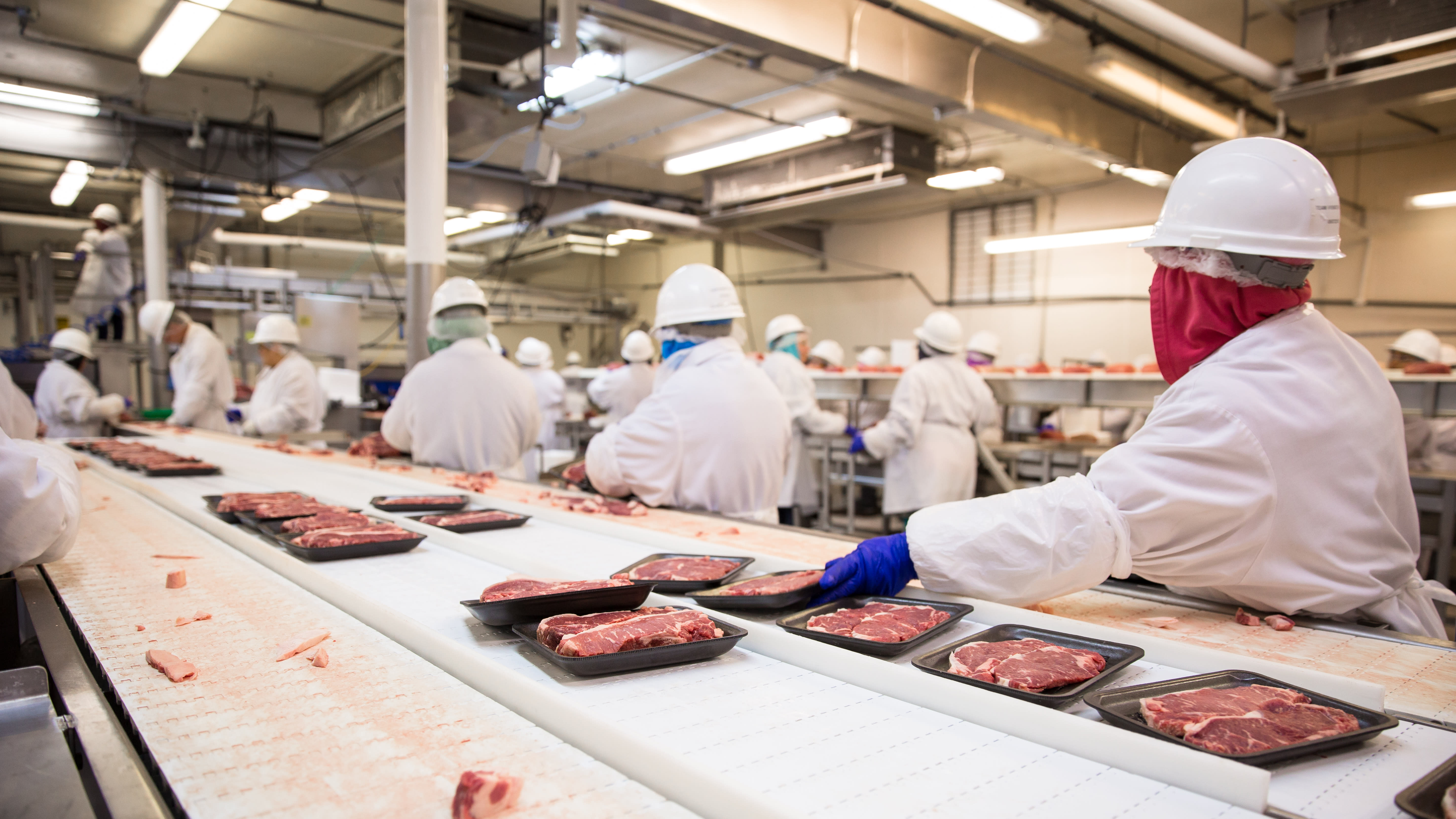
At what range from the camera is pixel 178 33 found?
5.07 meters

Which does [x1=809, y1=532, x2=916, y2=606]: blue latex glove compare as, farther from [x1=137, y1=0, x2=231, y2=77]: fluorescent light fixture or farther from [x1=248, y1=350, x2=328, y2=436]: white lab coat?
[x1=248, y1=350, x2=328, y2=436]: white lab coat

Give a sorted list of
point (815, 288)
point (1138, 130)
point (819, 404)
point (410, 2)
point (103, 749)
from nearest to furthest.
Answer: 1. point (103, 749)
2. point (410, 2)
3. point (1138, 130)
4. point (819, 404)
5. point (815, 288)

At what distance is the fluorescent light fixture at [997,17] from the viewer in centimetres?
435

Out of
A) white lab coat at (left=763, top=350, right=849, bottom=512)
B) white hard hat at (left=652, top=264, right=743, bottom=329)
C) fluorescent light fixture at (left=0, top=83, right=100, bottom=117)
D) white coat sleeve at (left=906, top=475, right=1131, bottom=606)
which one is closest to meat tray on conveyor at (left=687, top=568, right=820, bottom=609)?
white coat sleeve at (left=906, top=475, right=1131, bottom=606)

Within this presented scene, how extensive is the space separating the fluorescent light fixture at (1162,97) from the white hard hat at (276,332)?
673 centimetres

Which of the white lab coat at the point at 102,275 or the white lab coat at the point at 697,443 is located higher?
the white lab coat at the point at 102,275

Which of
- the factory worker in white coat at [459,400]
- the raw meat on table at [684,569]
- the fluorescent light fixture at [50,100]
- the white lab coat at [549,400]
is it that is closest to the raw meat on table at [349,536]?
the raw meat on table at [684,569]

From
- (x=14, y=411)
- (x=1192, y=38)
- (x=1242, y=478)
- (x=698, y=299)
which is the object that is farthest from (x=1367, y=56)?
(x=14, y=411)

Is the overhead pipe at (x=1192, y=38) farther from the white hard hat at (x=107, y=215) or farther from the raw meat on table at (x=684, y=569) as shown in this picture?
the white hard hat at (x=107, y=215)

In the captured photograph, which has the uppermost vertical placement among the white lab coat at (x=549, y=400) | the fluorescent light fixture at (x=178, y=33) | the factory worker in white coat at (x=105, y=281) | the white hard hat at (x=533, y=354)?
the fluorescent light fixture at (x=178, y=33)

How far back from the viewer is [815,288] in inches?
624

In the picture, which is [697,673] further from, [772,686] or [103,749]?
[103,749]

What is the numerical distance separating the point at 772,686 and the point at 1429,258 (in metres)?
12.2

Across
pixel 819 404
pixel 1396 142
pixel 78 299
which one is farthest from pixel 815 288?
pixel 78 299
